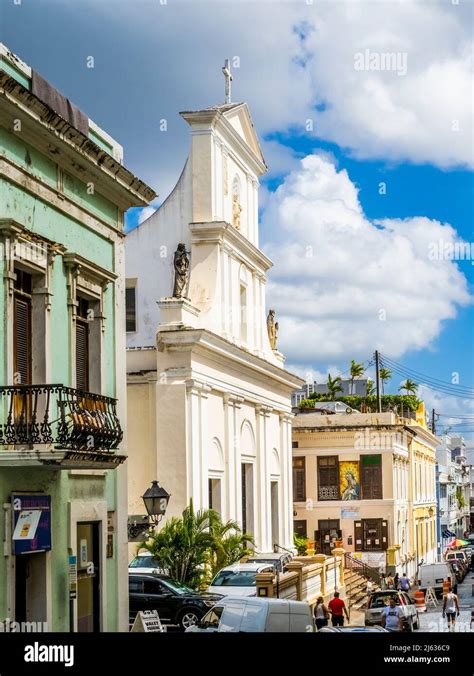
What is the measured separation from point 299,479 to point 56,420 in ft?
137

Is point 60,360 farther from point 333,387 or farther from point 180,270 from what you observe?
point 333,387

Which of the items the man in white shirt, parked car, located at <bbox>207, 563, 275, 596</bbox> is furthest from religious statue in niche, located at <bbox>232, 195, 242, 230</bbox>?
the man in white shirt

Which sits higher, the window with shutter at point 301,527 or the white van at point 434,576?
the window with shutter at point 301,527

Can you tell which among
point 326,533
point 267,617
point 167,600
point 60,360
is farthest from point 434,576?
point 60,360

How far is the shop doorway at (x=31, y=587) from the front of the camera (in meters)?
15.5

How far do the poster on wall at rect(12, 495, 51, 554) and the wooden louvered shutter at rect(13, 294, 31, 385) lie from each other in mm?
1451

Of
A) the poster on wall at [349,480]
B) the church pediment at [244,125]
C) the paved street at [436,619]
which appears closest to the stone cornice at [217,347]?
the church pediment at [244,125]

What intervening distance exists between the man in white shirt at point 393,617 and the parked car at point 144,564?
5263 mm

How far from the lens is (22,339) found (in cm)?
1562

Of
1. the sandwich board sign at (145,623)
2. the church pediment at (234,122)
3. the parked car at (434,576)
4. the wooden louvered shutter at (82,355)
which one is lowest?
the parked car at (434,576)

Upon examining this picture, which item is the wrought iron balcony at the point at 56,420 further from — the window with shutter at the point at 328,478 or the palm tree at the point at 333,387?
the palm tree at the point at 333,387

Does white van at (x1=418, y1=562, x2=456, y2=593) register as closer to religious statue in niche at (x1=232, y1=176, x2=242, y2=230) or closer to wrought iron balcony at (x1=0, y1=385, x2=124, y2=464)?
religious statue in niche at (x1=232, y1=176, x2=242, y2=230)
